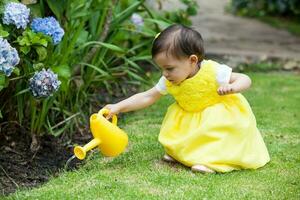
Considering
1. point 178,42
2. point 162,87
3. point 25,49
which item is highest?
point 25,49

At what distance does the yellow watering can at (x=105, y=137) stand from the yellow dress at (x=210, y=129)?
242mm

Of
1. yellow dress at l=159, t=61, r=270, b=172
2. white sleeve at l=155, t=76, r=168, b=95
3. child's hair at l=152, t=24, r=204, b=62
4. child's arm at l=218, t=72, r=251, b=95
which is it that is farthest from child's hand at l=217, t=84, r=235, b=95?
white sleeve at l=155, t=76, r=168, b=95

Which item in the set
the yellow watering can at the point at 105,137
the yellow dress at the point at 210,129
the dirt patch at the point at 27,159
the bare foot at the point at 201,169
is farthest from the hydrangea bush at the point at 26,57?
the bare foot at the point at 201,169

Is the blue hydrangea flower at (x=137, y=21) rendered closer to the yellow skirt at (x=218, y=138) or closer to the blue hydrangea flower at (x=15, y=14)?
the yellow skirt at (x=218, y=138)

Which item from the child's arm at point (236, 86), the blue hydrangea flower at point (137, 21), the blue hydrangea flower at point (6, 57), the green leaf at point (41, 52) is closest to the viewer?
the blue hydrangea flower at point (6, 57)

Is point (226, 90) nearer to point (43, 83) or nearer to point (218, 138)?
point (218, 138)

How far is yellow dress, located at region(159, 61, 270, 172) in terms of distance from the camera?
375 cm

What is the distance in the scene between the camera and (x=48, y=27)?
382cm

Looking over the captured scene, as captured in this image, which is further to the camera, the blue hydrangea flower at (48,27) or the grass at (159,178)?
the blue hydrangea flower at (48,27)

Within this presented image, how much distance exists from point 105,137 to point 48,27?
2.13 ft

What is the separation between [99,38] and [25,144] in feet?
3.41

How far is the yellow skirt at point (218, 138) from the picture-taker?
12.3 ft

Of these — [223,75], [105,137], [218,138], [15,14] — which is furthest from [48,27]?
[218,138]

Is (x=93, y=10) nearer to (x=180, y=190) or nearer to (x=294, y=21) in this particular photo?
(x=180, y=190)
